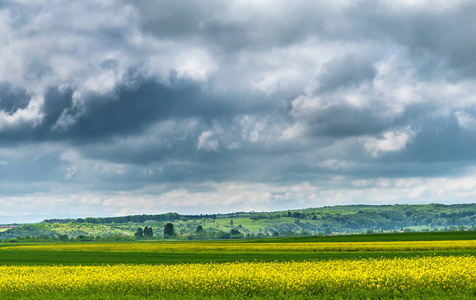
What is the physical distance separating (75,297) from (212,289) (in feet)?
29.9

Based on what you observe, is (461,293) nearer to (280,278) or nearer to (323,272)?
(323,272)

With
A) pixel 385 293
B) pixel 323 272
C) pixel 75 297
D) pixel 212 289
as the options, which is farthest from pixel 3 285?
pixel 385 293

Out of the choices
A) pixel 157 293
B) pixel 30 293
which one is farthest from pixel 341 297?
pixel 30 293

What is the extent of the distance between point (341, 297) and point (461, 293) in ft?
24.2

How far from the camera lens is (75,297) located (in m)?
30.9

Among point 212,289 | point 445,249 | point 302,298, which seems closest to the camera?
point 302,298

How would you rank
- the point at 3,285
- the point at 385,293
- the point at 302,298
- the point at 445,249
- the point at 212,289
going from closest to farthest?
the point at 302,298, the point at 385,293, the point at 212,289, the point at 3,285, the point at 445,249

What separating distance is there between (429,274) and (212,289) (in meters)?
15.2

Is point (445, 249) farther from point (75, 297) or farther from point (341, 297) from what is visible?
point (75, 297)

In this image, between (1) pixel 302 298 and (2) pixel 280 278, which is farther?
(2) pixel 280 278

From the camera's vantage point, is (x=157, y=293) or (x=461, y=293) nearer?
(x=461, y=293)

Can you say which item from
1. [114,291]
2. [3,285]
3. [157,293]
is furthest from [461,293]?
[3,285]

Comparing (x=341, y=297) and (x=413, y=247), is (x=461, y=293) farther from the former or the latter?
(x=413, y=247)

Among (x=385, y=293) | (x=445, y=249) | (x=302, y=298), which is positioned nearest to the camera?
(x=302, y=298)
